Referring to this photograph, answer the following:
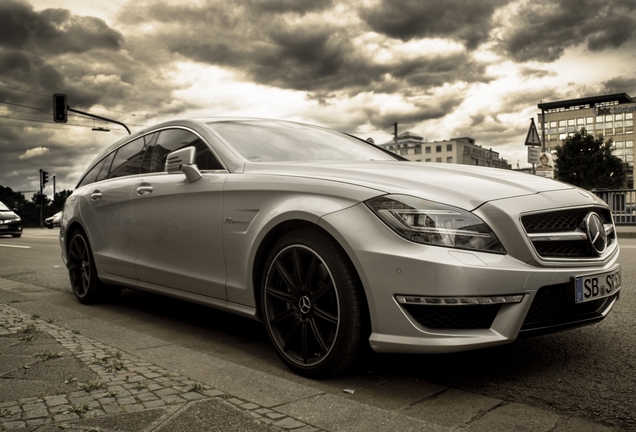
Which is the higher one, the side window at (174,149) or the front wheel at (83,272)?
the side window at (174,149)

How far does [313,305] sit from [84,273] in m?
3.43

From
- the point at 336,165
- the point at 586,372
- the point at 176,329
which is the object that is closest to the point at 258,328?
the point at 176,329

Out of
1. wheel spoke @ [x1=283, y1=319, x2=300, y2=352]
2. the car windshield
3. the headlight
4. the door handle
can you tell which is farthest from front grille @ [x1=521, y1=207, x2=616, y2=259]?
the door handle

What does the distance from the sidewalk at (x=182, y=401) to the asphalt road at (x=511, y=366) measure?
158 mm

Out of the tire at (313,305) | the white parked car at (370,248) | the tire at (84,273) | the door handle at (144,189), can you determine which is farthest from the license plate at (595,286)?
the tire at (84,273)

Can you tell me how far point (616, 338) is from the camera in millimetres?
3789

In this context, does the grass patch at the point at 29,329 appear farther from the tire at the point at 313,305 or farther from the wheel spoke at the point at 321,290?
the wheel spoke at the point at 321,290

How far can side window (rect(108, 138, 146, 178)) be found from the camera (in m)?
5.04

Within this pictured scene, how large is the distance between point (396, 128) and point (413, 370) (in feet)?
166

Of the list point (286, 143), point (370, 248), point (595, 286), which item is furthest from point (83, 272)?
point (595, 286)

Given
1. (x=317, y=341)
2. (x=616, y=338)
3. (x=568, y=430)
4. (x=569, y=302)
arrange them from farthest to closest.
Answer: (x=616, y=338) → (x=317, y=341) → (x=569, y=302) → (x=568, y=430)

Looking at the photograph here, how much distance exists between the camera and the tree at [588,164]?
5669 cm

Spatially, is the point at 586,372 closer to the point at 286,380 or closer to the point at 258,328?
the point at 286,380

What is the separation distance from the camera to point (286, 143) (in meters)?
4.21
